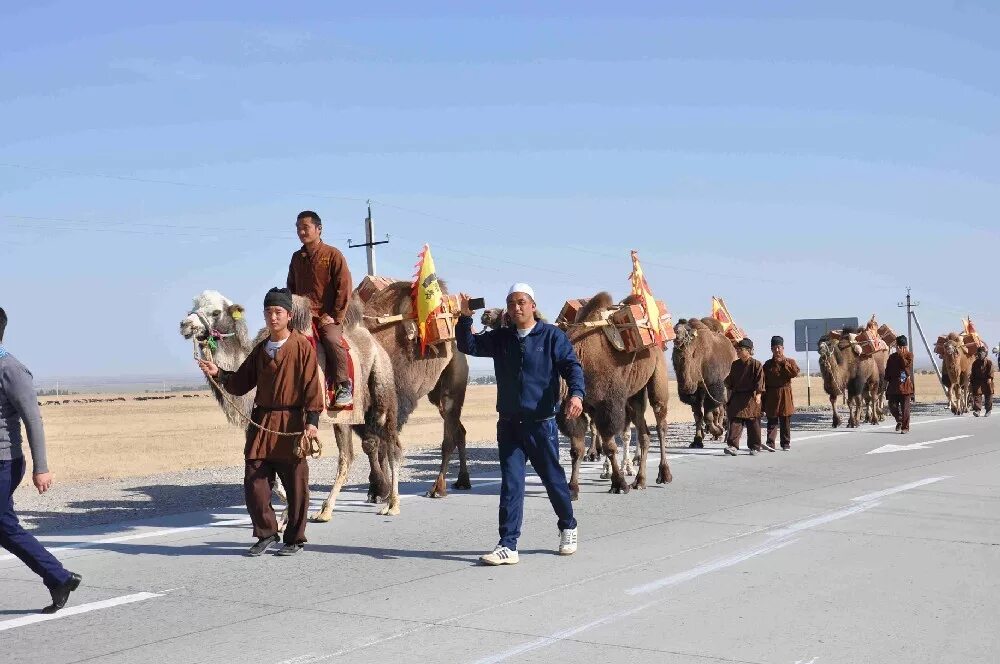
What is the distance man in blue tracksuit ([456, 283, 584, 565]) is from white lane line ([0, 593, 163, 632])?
2.65 meters

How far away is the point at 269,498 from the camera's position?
909 cm

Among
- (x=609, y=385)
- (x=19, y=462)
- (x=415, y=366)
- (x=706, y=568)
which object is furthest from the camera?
(x=609, y=385)

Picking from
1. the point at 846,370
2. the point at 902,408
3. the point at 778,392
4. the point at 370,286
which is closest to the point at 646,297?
the point at 370,286

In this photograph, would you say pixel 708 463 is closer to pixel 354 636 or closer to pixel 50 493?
pixel 50 493

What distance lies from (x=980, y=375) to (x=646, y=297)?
2121cm

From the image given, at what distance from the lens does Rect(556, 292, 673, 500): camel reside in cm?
1298

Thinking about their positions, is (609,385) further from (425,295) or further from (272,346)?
(272,346)

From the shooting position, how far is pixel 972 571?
27.3 ft

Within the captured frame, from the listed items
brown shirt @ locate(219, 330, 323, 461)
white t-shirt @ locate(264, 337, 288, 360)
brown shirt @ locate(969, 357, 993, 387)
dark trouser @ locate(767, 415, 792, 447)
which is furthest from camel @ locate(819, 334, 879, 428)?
white t-shirt @ locate(264, 337, 288, 360)

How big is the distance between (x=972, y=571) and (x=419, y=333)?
19.7 feet

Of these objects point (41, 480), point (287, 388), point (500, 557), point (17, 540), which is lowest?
point (500, 557)

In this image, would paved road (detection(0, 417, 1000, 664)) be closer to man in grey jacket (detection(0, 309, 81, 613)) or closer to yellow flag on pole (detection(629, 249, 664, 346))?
man in grey jacket (detection(0, 309, 81, 613))

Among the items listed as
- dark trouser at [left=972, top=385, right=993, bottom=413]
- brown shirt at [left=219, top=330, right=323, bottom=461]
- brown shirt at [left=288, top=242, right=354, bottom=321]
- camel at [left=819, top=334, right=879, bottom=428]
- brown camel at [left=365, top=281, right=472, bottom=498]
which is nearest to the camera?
brown shirt at [left=219, top=330, right=323, bottom=461]

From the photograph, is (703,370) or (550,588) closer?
(550,588)
